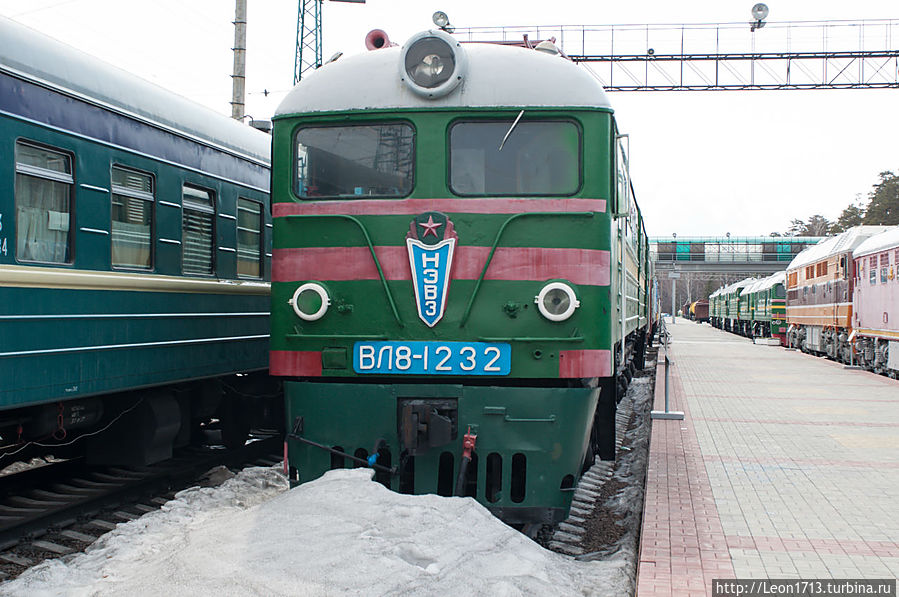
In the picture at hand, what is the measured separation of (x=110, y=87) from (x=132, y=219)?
1.03 meters

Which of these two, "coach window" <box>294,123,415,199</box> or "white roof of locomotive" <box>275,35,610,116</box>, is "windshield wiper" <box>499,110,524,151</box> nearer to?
"white roof of locomotive" <box>275,35,610,116</box>

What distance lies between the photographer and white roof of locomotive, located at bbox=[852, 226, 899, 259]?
18788 millimetres

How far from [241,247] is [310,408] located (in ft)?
10.8

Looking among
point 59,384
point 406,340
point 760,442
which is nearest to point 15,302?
point 59,384

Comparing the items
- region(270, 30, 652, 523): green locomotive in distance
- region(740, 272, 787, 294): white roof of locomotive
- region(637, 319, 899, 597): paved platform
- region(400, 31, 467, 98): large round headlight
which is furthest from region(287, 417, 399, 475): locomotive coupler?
region(740, 272, 787, 294): white roof of locomotive

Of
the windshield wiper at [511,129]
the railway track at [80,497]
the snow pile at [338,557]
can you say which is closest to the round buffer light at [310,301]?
the snow pile at [338,557]

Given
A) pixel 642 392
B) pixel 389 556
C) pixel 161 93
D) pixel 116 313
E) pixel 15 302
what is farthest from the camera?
pixel 642 392

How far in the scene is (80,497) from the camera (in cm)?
711

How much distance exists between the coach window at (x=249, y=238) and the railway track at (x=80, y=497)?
1873mm

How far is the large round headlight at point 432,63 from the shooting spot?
5.86 meters

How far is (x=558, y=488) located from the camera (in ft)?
18.8

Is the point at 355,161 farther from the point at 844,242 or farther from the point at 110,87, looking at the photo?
the point at 844,242

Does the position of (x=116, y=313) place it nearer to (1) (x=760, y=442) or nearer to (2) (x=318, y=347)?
(2) (x=318, y=347)

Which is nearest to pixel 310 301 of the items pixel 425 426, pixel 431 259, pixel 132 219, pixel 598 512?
pixel 431 259
